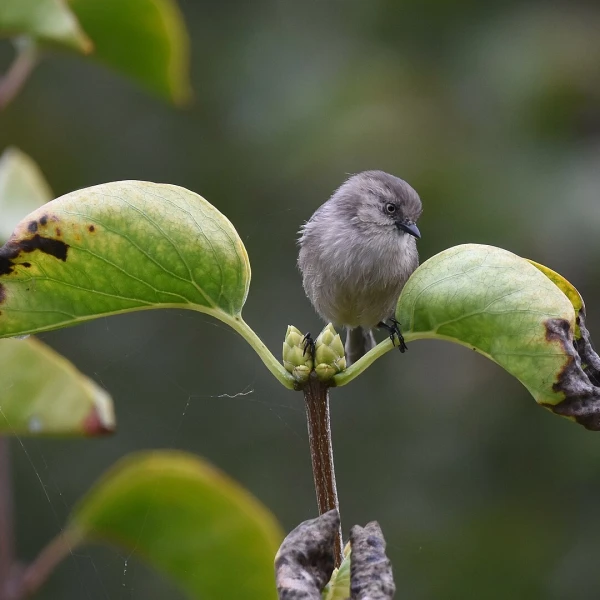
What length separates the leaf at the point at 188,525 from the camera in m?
2.08

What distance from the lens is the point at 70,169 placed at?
20.0ft

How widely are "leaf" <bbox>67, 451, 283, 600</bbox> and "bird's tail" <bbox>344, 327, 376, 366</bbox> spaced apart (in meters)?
1.41

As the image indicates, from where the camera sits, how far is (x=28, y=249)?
1388 mm

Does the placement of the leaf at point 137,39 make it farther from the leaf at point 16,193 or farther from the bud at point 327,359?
the bud at point 327,359

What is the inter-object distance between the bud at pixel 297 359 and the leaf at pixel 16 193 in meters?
1.00

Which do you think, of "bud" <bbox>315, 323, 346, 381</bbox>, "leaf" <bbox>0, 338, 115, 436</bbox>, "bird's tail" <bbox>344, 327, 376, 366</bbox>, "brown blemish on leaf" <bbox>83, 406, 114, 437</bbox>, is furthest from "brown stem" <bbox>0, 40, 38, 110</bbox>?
"bird's tail" <bbox>344, 327, 376, 366</bbox>

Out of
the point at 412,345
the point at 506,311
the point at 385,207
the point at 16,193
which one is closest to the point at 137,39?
the point at 16,193

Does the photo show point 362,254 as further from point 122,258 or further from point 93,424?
point 122,258

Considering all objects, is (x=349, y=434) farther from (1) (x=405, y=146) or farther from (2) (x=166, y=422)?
(1) (x=405, y=146)

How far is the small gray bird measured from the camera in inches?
125

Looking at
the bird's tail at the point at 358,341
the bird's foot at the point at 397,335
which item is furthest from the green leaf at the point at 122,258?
the bird's tail at the point at 358,341

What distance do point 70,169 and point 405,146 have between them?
2.22 m

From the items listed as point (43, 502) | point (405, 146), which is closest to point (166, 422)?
point (43, 502)

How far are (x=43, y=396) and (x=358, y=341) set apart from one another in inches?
72.8
